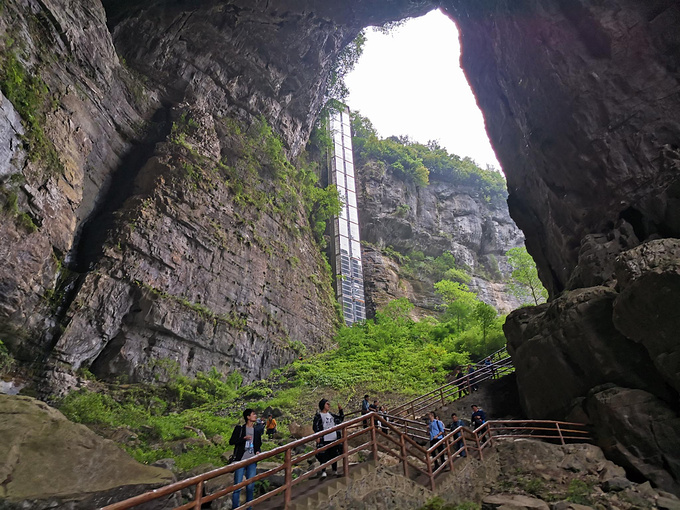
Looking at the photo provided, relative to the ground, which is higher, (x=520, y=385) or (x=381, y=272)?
(x=381, y=272)

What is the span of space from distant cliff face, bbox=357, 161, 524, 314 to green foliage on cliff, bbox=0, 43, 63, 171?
24.0 meters

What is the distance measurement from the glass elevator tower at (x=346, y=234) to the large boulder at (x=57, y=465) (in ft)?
79.0

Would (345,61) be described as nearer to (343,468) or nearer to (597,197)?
(597,197)

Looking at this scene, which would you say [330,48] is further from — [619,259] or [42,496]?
[42,496]

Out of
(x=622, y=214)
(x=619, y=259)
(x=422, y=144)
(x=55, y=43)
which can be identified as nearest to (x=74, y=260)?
(x=55, y=43)

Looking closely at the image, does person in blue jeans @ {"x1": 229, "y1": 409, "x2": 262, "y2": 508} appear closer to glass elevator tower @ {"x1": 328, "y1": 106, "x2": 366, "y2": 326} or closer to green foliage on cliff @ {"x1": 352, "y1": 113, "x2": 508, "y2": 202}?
glass elevator tower @ {"x1": 328, "y1": 106, "x2": 366, "y2": 326}

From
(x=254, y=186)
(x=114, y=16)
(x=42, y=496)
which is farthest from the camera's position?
(x=254, y=186)

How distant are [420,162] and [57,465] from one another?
43941mm

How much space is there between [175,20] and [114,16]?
2.56 m

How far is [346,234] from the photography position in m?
35.0

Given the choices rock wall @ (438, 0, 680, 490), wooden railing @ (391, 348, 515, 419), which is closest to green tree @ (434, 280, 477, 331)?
wooden railing @ (391, 348, 515, 419)

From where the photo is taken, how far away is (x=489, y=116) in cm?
1967

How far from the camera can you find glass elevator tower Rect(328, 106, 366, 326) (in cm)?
3119

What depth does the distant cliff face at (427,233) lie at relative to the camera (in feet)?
116
